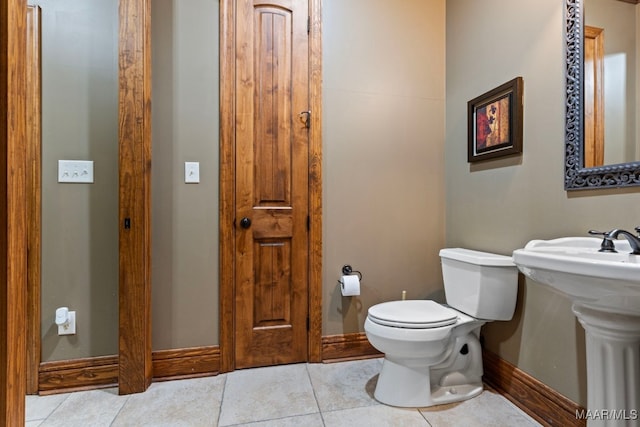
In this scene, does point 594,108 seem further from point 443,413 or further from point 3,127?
point 3,127

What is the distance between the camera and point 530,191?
57.9 inches

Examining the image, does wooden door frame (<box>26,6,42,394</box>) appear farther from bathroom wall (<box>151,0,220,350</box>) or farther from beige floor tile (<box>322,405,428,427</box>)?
beige floor tile (<box>322,405,428,427</box>)

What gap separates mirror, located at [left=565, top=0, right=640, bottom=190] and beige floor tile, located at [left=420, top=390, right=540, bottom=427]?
1060mm

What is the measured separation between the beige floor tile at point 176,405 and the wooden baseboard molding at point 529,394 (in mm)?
1436

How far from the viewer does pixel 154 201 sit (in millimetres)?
1722

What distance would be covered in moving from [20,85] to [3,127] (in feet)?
0.33

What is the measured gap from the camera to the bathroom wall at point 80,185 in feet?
5.23

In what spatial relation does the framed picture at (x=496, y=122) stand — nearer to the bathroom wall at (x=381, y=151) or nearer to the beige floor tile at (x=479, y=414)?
the bathroom wall at (x=381, y=151)

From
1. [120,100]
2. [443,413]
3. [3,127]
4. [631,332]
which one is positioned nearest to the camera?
[3,127]

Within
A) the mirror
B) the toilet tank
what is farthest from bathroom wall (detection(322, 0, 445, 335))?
the mirror

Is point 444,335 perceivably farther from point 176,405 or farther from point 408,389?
point 176,405

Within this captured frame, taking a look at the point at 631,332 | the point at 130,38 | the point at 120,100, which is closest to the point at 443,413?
the point at 631,332

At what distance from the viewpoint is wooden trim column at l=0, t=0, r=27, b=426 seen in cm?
56

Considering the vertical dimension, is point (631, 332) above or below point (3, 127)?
below
